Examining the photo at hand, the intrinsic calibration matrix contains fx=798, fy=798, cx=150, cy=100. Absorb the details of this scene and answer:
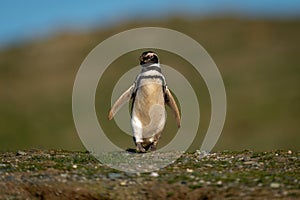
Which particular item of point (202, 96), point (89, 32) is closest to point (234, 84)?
point (202, 96)

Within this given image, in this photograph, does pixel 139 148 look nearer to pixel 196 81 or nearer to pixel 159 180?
pixel 159 180

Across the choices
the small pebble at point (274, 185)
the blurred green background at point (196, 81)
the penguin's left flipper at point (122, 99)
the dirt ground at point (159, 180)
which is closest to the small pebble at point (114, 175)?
the dirt ground at point (159, 180)

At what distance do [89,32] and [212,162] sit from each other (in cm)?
6610

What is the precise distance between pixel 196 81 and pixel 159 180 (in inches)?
1798

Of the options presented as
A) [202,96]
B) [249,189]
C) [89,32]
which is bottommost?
[249,189]

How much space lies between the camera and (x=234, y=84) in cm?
5491

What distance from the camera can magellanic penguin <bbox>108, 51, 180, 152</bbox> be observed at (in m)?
13.4

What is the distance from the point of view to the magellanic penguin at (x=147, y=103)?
43.9 ft

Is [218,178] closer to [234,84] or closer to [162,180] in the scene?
[162,180]

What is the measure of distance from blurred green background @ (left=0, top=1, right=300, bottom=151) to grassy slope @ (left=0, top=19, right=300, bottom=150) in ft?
0.18

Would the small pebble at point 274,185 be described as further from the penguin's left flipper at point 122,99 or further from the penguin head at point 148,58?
the penguin's left flipper at point 122,99

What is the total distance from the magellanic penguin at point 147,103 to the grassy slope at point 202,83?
974 inches

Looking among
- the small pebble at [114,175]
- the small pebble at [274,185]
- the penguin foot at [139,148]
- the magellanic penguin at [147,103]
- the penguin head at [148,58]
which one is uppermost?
the penguin head at [148,58]

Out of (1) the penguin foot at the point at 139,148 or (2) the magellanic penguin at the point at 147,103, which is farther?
(1) the penguin foot at the point at 139,148
